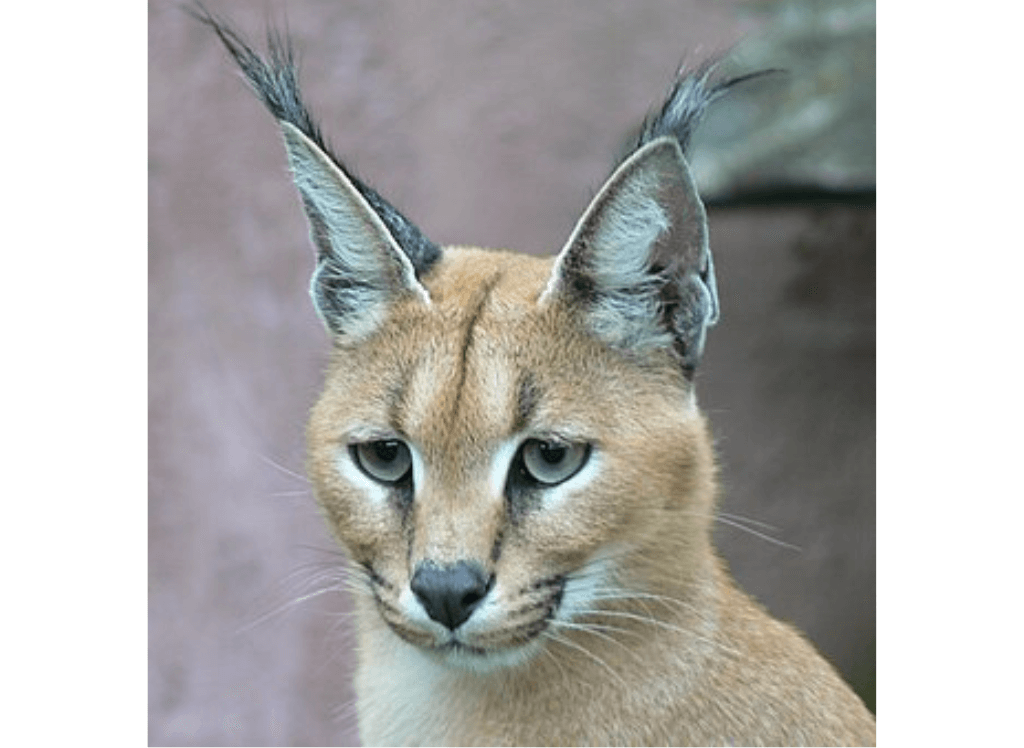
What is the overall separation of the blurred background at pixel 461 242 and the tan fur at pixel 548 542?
0.33 metres

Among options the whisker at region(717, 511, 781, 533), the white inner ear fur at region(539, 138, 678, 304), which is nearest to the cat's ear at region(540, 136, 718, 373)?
the white inner ear fur at region(539, 138, 678, 304)

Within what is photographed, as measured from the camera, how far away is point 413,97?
13.3 feet

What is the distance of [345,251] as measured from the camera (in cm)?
312

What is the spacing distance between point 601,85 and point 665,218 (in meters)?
0.97

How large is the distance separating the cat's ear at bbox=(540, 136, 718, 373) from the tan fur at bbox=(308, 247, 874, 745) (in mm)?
37

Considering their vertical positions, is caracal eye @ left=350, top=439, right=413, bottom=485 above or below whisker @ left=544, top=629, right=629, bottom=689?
above

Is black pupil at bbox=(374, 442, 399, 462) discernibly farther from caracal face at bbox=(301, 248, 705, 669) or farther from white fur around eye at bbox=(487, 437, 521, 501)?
white fur around eye at bbox=(487, 437, 521, 501)

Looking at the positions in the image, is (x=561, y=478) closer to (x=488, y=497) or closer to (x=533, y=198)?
(x=488, y=497)

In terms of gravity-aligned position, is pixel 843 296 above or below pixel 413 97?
below

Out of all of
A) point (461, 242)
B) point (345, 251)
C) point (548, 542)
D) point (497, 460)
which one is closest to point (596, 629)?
point (548, 542)

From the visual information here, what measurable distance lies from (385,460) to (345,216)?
398 mm

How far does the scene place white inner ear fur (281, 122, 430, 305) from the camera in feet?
9.95

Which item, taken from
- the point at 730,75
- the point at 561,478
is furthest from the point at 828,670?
the point at 730,75

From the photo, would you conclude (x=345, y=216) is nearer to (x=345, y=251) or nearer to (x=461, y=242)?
(x=345, y=251)
